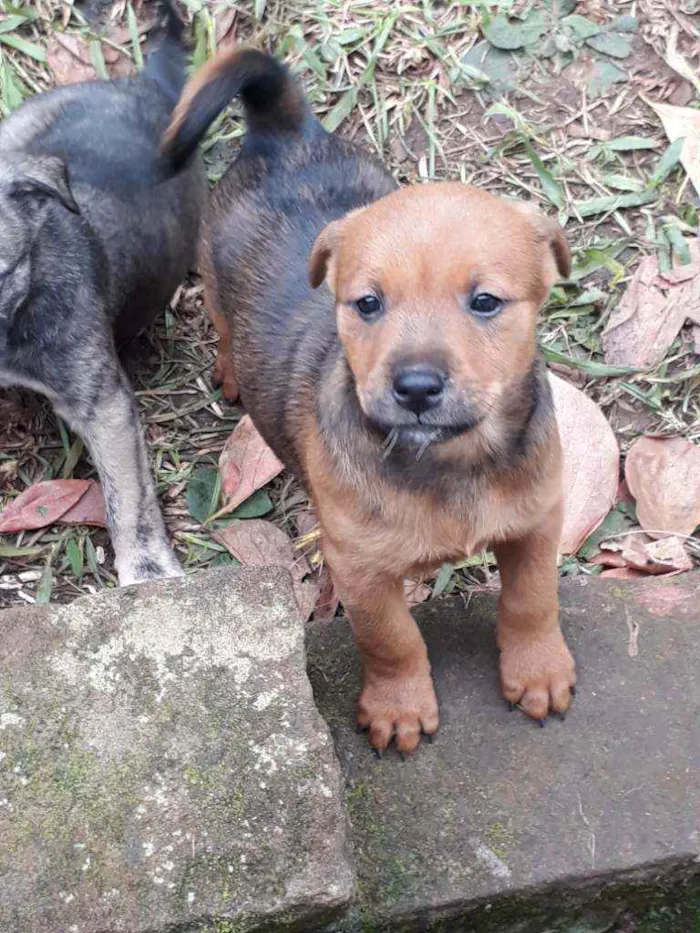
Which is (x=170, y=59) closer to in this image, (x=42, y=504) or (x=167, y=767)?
(x=42, y=504)

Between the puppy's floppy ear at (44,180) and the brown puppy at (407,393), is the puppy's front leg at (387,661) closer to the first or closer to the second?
the brown puppy at (407,393)

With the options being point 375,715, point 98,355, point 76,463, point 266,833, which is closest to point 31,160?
point 98,355

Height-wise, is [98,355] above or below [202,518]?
above

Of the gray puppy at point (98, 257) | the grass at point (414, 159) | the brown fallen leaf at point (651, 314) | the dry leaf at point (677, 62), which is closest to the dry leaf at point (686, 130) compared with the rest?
the grass at point (414, 159)

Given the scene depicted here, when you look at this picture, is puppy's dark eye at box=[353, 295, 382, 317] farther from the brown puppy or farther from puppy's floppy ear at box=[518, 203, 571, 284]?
puppy's floppy ear at box=[518, 203, 571, 284]

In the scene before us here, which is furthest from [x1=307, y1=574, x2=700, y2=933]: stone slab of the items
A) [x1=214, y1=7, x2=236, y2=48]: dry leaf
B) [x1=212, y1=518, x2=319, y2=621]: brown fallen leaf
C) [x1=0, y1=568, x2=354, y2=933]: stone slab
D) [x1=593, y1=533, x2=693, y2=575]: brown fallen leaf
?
[x1=214, y1=7, x2=236, y2=48]: dry leaf

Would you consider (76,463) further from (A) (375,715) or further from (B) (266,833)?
(B) (266,833)
